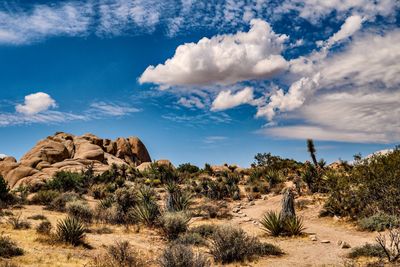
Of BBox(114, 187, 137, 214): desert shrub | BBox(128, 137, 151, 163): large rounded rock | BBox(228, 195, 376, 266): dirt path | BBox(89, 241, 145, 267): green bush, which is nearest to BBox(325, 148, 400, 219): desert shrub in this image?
BBox(228, 195, 376, 266): dirt path

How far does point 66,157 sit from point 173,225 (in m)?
45.4

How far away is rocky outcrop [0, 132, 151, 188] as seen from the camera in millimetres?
45438

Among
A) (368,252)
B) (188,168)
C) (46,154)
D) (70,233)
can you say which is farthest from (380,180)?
(46,154)

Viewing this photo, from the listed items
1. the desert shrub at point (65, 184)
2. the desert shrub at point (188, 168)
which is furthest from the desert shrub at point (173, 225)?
the desert shrub at point (188, 168)

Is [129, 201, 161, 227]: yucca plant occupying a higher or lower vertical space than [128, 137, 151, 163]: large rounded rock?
lower

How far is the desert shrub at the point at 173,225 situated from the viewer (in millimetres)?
15508

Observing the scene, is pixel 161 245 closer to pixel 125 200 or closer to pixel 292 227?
pixel 292 227

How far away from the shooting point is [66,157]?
56062 mm

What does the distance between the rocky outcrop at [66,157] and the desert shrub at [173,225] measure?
2785 cm

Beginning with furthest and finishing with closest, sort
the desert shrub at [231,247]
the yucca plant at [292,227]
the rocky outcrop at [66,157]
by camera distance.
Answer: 1. the rocky outcrop at [66,157]
2. the yucca plant at [292,227]
3. the desert shrub at [231,247]

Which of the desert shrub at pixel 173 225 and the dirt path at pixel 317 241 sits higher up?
the desert shrub at pixel 173 225

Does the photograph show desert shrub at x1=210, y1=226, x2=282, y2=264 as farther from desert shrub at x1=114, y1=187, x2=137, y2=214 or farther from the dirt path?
desert shrub at x1=114, y1=187, x2=137, y2=214

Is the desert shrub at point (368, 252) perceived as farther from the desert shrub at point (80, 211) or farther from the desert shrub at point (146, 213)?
the desert shrub at point (80, 211)

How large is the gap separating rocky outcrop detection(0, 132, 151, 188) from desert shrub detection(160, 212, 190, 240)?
27.9 meters
